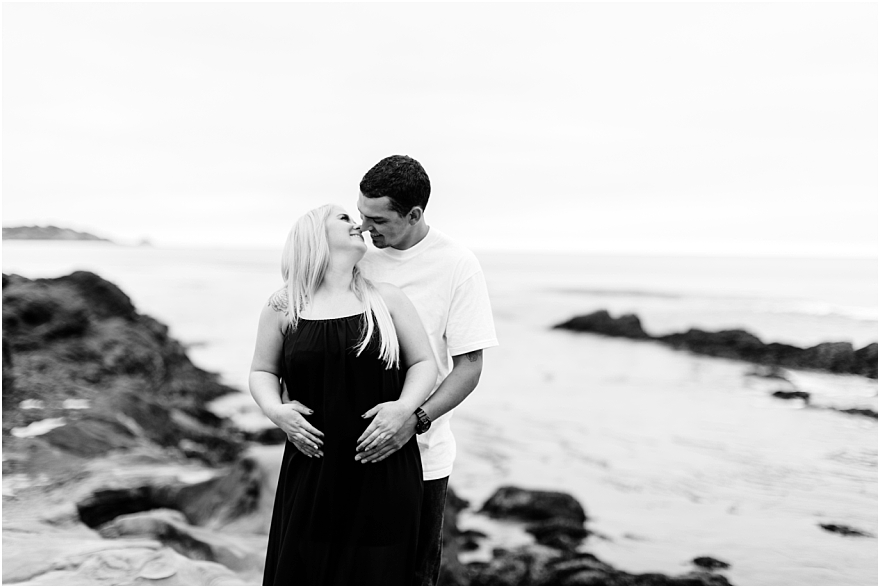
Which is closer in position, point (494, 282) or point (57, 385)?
point (57, 385)

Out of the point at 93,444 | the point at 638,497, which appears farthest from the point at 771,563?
the point at 93,444

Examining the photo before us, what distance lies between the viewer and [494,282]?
5738cm

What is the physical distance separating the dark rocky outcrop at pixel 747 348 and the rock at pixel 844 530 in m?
12.0

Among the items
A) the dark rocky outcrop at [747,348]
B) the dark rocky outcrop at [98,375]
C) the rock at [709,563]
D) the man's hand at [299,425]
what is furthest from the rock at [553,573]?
the dark rocky outcrop at [747,348]

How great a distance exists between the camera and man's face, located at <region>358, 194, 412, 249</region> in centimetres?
294

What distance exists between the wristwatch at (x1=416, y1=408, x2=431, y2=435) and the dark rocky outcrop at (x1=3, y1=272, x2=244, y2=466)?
4.63 meters

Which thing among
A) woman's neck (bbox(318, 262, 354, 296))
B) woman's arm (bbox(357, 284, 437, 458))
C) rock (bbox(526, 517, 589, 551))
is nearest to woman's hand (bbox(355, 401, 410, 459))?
woman's arm (bbox(357, 284, 437, 458))

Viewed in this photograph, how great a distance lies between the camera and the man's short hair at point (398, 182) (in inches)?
115

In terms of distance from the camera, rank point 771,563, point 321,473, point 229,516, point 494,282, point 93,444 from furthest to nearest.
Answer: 1. point 494,282
2. point 771,563
3. point 93,444
4. point 229,516
5. point 321,473

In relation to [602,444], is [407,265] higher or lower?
higher

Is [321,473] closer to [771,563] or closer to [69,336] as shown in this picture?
[771,563]

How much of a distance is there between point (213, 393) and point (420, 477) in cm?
1090

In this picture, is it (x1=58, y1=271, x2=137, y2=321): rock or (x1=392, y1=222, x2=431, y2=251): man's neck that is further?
(x1=58, y1=271, x2=137, y2=321): rock

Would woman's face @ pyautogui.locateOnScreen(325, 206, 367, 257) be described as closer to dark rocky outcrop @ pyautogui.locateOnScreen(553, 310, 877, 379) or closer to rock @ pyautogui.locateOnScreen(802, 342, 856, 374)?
dark rocky outcrop @ pyautogui.locateOnScreen(553, 310, 877, 379)
